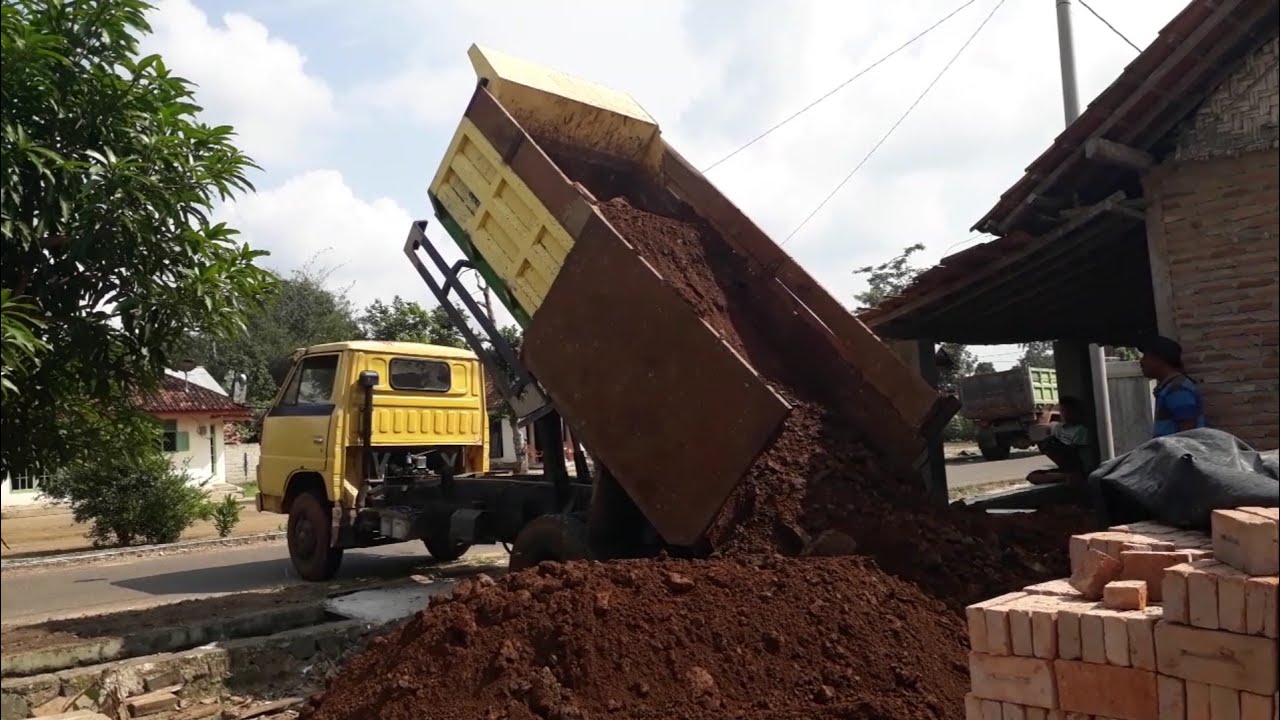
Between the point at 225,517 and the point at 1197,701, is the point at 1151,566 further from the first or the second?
the point at 225,517

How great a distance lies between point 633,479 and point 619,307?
0.96 meters

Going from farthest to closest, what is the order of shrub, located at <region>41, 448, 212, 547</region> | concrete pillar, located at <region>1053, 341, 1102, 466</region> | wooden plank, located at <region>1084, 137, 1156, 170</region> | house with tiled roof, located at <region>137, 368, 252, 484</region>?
shrub, located at <region>41, 448, 212, 547</region> < concrete pillar, located at <region>1053, 341, 1102, 466</region> < wooden plank, located at <region>1084, 137, 1156, 170</region> < house with tiled roof, located at <region>137, 368, 252, 484</region>

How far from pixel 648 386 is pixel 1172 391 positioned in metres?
2.51

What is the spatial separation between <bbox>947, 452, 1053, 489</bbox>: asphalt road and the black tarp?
12.5 metres

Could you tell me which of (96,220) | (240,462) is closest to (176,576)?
(96,220)

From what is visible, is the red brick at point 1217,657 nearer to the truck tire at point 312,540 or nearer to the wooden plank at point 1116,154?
the wooden plank at point 1116,154

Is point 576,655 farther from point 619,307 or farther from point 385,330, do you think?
point 385,330

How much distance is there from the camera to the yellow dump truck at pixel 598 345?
16.1ft

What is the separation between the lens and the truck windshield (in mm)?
9219

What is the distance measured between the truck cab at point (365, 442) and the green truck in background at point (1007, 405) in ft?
57.4

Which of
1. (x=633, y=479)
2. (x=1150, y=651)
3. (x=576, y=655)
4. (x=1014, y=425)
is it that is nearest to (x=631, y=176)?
(x=633, y=479)

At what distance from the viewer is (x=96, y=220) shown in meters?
3.44

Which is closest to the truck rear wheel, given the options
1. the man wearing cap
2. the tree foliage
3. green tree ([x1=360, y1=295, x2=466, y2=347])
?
green tree ([x1=360, y1=295, x2=466, y2=347])

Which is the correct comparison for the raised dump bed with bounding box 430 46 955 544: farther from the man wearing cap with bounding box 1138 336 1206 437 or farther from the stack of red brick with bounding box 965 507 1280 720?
the stack of red brick with bounding box 965 507 1280 720
